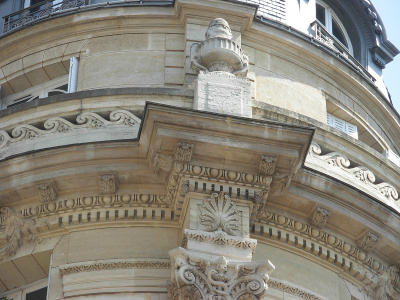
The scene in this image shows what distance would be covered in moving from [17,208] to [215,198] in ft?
10.4

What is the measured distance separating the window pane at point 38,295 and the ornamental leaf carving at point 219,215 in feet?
9.50

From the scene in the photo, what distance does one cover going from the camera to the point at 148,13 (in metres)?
23.3

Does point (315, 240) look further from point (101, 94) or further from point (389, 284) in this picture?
point (101, 94)

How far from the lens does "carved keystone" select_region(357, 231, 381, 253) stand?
65.4 ft

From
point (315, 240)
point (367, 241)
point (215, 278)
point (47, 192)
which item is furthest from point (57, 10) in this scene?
point (215, 278)

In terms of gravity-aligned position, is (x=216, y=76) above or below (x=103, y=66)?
below

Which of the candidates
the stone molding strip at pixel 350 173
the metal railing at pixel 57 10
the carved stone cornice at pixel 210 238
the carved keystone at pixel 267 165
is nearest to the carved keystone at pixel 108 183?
the carved stone cornice at pixel 210 238

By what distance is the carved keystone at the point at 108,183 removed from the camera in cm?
1917

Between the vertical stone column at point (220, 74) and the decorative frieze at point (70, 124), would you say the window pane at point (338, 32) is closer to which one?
the vertical stone column at point (220, 74)

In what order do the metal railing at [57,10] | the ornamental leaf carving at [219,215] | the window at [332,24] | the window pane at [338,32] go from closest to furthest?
1. the ornamental leaf carving at [219,215]
2. the metal railing at [57,10]
3. the window at [332,24]
4. the window pane at [338,32]

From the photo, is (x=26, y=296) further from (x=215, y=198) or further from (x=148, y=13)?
(x=148, y=13)

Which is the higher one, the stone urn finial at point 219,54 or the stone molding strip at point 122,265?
the stone urn finial at point 219,54

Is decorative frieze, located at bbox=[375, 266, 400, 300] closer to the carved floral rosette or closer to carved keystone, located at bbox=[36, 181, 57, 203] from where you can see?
the carved floral rosette

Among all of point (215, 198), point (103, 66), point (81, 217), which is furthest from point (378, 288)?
point (103, 66)
